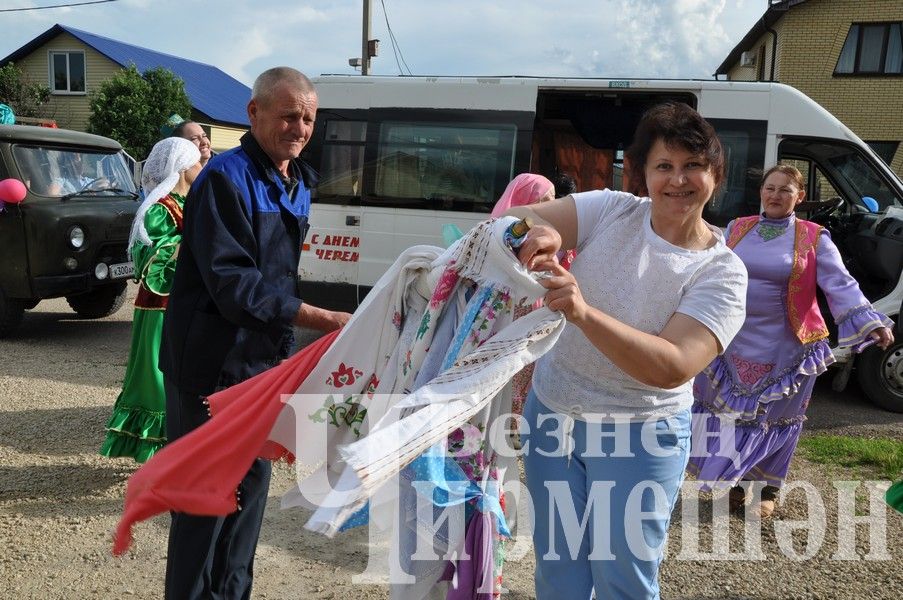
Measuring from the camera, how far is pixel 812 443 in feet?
18.5

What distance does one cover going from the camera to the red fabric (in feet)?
6.56

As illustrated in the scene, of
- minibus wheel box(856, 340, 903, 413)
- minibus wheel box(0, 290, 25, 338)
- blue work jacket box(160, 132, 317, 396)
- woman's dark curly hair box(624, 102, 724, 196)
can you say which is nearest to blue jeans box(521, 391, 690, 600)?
woman's dark curly hair box(624, 102, 724, 196)

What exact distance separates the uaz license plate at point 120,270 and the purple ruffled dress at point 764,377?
663cm

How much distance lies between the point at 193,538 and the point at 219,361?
1.89ft

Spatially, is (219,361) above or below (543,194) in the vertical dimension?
below

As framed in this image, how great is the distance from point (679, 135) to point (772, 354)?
8.53 feet

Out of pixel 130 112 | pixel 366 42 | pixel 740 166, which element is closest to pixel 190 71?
pixel 130 112

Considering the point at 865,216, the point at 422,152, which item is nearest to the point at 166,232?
the point at 422,152

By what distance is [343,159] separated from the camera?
8.24 metres

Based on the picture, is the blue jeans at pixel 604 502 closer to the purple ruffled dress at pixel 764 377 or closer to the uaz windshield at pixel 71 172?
the purple ruffled dress at pixel 764 377

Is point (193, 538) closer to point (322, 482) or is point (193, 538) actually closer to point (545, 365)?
point (322, 482)

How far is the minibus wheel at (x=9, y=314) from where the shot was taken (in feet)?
26.4

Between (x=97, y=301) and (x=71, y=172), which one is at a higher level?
(x=71, y=172)

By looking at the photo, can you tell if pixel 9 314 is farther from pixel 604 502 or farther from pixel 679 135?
pixel 679 135
